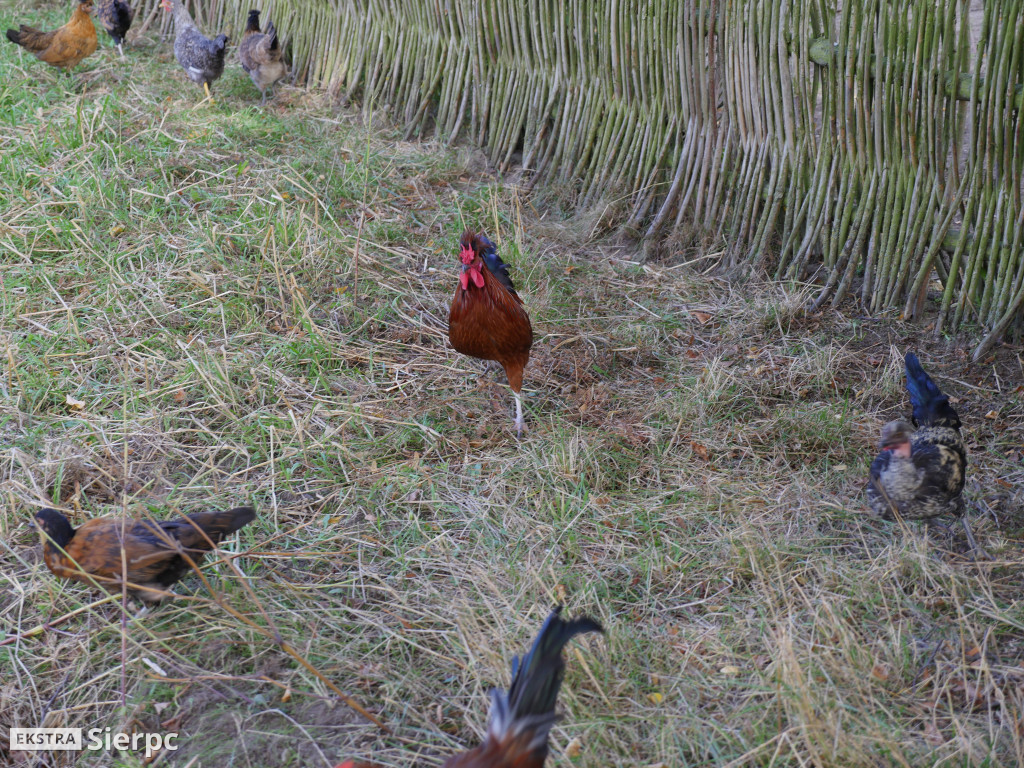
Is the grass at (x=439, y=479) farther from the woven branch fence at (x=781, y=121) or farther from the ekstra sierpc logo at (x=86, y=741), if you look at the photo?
the woven branch fence at (x=781, y=121)

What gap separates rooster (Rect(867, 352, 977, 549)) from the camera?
2904mm

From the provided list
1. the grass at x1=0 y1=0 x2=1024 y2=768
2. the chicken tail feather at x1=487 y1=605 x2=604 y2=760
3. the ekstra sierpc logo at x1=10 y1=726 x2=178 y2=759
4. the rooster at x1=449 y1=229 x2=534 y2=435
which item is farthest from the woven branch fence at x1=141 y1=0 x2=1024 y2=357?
the ekstra sierpc logo at x1=10 y1=726 x2=178 y2=759

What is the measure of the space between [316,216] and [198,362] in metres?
1.17

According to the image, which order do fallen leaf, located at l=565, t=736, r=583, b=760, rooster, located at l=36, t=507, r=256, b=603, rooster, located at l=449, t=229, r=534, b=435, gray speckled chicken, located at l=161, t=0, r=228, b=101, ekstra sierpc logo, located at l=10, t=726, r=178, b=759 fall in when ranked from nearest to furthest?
fallen leaf, located at l=565, t=736, r=583, b=760, ekstra sierpc logo, located at l=10, t=726, r=178, b=759, rooster, located at l=36, t=507, r=256, b=603, rooster, located at l=449, t=229, r=534, b=435, gray speckled chicken, located at l=161, t=0, r=228, b=101

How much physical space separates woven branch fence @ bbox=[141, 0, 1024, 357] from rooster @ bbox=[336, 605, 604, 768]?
3.06 m

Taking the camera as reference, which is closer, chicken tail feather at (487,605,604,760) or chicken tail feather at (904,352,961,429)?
chicken tail feather at (487,605,604,760)

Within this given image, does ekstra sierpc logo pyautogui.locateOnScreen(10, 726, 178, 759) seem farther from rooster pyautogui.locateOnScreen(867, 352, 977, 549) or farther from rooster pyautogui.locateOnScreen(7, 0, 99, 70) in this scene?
rooster pyautogui.locateOnScreen(7, 0, 99, 70)

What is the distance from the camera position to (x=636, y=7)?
478cm

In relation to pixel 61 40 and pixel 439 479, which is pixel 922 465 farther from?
A: pixel 61 40

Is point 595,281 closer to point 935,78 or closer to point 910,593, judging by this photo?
point 935,78

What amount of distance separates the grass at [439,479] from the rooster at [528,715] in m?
0.52

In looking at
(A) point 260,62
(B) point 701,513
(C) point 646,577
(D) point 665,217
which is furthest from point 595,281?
(A) point 260,62

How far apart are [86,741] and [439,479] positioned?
156cm

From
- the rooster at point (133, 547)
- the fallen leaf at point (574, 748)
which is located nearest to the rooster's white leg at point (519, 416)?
the rooster at point (133, 547)
